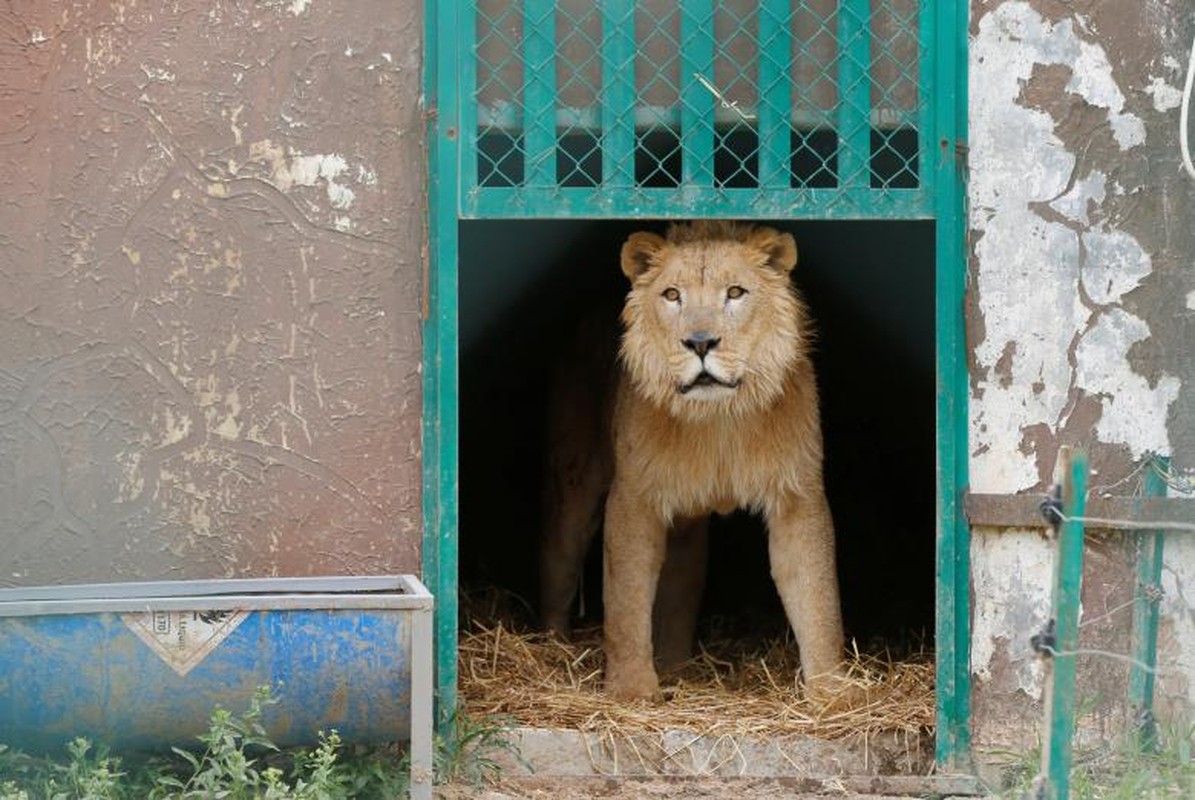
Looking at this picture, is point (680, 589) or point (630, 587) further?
point (680, 589)

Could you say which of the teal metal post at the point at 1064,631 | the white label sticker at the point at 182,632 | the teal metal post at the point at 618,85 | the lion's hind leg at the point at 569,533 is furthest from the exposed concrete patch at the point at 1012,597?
the white label sticker at the point at 182,632

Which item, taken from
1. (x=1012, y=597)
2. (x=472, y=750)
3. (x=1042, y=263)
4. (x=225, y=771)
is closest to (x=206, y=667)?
(x=225, y=771)

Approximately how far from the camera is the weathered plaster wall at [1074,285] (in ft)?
21.9

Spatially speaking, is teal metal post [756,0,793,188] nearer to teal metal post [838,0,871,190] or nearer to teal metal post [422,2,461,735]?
teal metal post [838,0,871,190]

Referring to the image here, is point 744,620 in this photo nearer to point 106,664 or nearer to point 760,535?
point 760,535

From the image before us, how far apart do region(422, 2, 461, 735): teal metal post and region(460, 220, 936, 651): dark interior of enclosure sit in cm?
222

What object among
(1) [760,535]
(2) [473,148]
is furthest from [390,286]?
(1) [760,535]

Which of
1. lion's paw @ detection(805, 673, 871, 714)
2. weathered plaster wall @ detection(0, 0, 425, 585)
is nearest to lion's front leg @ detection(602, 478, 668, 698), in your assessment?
lion's paw @ detection(805, 673, 871, 714)

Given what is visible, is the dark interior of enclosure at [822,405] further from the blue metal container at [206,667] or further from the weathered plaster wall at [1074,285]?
the blue metal container at [206,667]

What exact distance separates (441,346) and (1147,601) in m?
2.44

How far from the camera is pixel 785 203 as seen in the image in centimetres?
674

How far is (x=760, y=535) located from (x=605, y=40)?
412 cm

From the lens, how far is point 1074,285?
670 cm

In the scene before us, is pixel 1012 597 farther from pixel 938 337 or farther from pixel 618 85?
pixel 618 85
